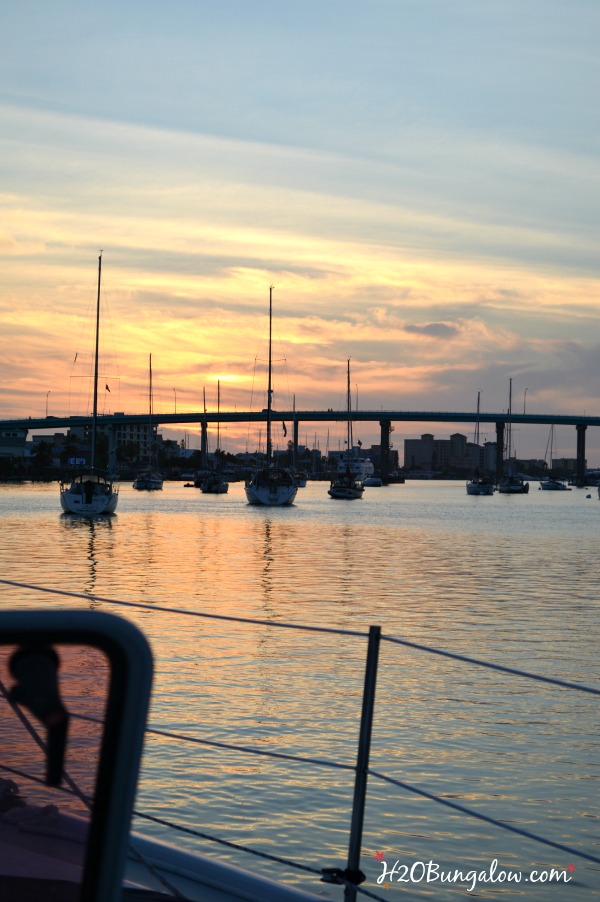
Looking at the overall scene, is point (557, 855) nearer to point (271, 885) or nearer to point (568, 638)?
point (271, 885)

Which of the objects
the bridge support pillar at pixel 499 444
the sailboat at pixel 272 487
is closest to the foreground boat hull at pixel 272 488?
the sailboat at pixel 272 487

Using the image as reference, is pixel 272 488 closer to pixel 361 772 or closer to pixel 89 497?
pixel 89 497

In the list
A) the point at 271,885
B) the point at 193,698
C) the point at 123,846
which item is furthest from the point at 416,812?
the point at 123,846

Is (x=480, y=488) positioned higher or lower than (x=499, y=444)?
lower

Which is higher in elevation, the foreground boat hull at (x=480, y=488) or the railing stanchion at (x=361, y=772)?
the railing stanchion at (x=361, y=772)

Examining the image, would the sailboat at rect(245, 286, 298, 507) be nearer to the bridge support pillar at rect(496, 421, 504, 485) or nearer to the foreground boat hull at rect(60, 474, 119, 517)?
the foreground boat hull at rect(60, 474, 119, 517)

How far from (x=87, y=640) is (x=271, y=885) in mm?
2215

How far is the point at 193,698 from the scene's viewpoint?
14.0 m

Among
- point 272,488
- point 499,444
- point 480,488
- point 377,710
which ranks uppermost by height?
point 499,444

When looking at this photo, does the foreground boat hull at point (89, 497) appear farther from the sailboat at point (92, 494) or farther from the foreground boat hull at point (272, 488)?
the foreground boat hull at point (272, 488)

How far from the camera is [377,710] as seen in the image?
13.8m

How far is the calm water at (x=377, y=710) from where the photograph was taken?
910 centimetres

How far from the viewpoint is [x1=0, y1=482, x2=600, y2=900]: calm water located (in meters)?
9.10

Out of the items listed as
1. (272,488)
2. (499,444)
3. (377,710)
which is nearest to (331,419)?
(499,444)
